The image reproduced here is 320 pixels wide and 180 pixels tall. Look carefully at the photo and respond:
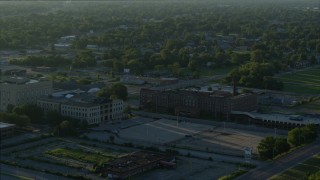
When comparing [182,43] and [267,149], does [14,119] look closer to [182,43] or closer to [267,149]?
[267,149]

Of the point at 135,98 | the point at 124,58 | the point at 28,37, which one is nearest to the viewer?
the point at 135,98

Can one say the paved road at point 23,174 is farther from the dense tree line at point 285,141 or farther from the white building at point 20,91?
the white building at point 20,91

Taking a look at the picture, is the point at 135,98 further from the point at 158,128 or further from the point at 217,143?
the point at 217,143

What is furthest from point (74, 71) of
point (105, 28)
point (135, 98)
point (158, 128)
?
point (105, 28)

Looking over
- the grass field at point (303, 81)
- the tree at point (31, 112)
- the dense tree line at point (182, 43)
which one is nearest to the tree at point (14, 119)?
the tree at point (31, 112)

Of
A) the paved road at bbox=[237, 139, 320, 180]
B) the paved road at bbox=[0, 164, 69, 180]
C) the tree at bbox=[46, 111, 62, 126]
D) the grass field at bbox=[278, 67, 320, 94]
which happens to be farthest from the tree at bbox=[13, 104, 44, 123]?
the grass field at bbox=[278, 67, 320, 94]
